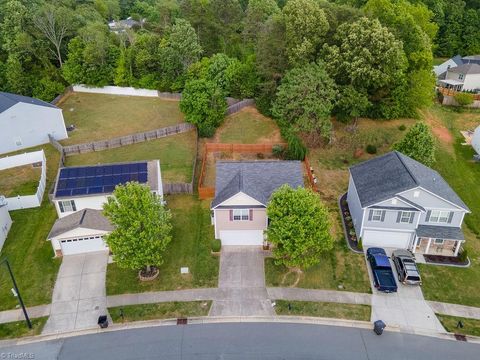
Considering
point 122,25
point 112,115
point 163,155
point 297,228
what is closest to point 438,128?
point 297,228

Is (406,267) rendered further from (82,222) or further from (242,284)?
(82,222)

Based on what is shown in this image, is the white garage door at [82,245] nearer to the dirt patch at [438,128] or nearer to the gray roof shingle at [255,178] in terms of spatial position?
the gray roof shingle at [255,178]

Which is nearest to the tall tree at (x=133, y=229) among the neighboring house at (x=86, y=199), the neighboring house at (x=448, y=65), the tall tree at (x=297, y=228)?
the neighboring house at (x=86, y=199)

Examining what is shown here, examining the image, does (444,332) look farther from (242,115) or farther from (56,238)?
(242,115)

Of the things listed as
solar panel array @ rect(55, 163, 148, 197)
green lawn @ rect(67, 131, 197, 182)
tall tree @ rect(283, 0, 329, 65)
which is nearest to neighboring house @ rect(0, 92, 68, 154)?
green lawn @ rect(67, 131, 197, 182)

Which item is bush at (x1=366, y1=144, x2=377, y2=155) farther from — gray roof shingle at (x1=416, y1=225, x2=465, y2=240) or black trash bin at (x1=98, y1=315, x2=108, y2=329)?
black trash bin at (x1=98, y1=315, x2=108, y2=329)
